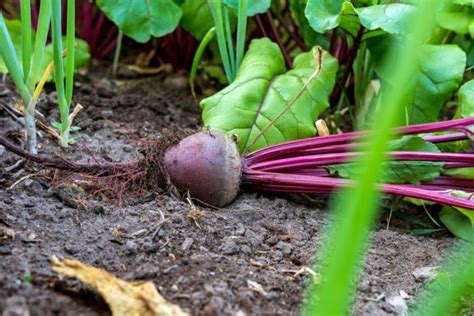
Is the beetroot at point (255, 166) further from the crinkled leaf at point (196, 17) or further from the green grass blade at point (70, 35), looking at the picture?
the crinkled leaf at point (196, 17)

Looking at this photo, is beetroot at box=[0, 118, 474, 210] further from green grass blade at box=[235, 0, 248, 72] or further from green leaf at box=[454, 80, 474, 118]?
green grass blade at box=[235, 0, 248, 72]

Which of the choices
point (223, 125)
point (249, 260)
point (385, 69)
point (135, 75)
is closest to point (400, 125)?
point (385, 69)

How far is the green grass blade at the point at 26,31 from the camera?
135 cm

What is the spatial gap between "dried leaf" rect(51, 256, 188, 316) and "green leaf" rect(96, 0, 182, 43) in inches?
38.3

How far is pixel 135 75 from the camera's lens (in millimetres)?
2244

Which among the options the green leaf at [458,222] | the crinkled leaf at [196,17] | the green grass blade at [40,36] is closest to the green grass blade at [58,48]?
the green grass blade at [40,36]

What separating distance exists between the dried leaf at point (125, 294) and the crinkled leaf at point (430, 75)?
0.89m

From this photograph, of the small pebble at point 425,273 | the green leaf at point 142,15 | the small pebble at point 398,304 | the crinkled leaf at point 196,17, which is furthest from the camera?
the crinkled leaf at point 196,17

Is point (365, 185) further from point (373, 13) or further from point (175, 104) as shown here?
point (175, 104)

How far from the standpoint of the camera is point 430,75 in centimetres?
164

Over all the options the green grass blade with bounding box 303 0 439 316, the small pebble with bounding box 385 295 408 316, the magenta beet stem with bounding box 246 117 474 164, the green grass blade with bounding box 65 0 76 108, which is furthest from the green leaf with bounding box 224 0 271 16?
the green grass blade with bounding box 303 0 439 316

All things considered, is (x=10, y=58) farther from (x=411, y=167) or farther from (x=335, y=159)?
(x=411, y=167)

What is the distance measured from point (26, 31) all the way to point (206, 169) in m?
0.44

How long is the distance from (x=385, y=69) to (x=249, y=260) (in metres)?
0.71
